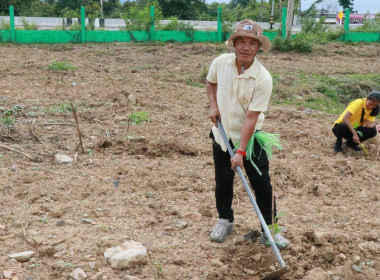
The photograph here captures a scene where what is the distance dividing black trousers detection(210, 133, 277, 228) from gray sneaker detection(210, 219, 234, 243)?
4 centimetres

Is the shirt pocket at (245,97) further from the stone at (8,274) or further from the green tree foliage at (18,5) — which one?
the green tree foliage at (18,5)

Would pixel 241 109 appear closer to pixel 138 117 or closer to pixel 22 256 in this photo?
pixel 22 256

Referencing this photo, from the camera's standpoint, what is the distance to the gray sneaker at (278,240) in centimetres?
309

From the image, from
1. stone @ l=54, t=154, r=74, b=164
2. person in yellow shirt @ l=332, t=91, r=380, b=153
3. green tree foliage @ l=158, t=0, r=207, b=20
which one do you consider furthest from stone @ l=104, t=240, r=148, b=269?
green tree foliage @ l=158, t=0, r=207, b=20

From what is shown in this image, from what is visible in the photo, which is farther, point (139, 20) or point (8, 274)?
point (139, 20)

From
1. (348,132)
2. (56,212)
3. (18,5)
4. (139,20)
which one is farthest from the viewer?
(18,5)

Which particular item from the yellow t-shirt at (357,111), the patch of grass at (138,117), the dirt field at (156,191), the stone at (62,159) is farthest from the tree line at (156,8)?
the stone at (62,159)

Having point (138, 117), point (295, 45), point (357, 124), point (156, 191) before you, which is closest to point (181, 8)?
point (295, 45)

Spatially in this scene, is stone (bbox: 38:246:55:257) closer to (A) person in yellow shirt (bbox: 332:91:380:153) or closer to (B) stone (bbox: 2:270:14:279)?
(B) stone (bbox: 2:270:14:279)

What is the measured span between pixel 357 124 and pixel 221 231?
311cm

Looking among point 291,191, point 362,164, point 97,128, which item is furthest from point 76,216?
point 362,164

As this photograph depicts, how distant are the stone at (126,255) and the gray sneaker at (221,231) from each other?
0.54 m

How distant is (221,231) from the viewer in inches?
127

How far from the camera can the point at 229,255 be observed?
10.1 feet
